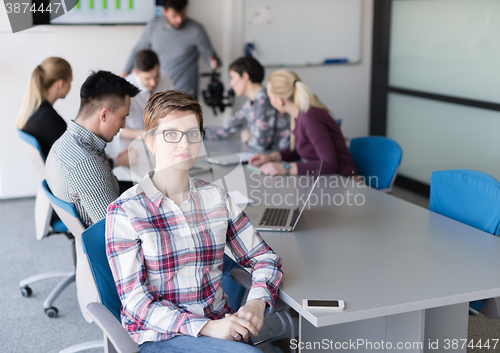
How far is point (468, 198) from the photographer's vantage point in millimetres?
2090

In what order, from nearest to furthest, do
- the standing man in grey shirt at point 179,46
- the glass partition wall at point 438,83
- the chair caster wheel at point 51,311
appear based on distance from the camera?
the chair caster wheel at point 51,311 < the glass partition wall at point 438,83 < the standing man in grey shirt at point 179,46

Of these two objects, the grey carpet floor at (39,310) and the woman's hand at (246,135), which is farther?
the woman's hand at (246,135)

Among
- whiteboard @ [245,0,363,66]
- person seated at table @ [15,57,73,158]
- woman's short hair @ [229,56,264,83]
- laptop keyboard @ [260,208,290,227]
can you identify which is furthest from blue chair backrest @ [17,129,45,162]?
whiteboard @ [245,0,363,66]

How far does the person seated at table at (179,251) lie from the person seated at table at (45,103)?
58.1 inches

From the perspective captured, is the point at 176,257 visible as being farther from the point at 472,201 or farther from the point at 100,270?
the point at 472,201

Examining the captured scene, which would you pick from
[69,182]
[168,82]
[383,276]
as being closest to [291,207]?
[383,276]

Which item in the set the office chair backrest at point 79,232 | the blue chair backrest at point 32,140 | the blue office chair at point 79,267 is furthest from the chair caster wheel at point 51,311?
the blue chair backrest at point 32,140

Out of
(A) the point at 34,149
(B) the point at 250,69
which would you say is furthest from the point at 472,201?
(A) the point at 34,149

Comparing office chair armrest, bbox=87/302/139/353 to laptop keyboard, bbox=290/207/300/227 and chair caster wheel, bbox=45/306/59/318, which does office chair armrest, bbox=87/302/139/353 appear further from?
chair caster wheel, bbox=45/306/59/318

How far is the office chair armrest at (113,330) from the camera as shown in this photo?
1271 millimetres

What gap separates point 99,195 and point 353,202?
3.56 feet

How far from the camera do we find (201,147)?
1544 mm

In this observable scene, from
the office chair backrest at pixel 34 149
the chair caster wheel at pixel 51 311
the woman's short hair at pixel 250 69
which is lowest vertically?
the chair caster wheel at pixel 51 311

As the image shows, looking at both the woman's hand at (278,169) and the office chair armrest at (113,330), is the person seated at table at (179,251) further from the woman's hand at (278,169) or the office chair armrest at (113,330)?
the woman's hand at (278,169)
